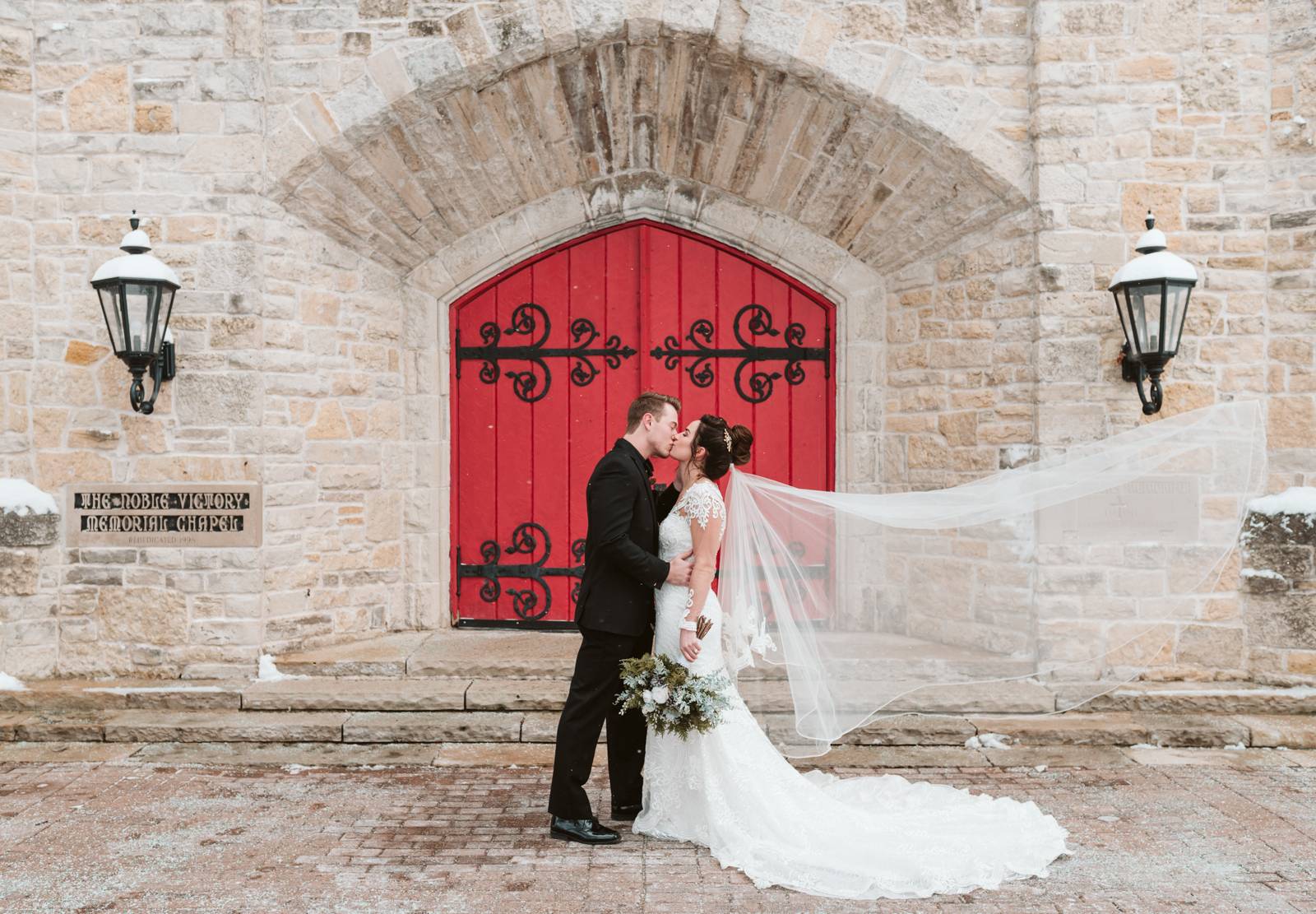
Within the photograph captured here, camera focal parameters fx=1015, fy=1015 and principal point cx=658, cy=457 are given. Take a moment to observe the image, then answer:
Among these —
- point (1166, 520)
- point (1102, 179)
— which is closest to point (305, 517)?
point (1166, 520)

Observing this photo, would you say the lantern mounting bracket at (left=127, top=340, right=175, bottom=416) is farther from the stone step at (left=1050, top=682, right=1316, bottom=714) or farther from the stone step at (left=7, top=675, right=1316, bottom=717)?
the stone step at (left=1050, top=682, right=1316, bottom=714)

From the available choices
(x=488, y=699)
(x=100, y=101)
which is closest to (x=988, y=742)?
(x=488, y=699)

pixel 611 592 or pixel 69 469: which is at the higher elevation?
pixel 69 469

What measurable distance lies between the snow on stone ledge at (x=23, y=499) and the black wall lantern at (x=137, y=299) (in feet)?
2.60

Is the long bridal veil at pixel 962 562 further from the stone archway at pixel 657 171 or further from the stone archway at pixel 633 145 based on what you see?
the stone archway at pixel 633 145

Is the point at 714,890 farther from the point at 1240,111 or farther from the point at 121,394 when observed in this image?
the point at 1240,111

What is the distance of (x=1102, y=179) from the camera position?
5.36m

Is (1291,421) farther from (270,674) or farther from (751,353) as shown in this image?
(270,674)

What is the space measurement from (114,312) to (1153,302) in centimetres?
514

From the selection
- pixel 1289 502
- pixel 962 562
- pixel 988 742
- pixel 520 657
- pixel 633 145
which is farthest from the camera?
pixel 633 145

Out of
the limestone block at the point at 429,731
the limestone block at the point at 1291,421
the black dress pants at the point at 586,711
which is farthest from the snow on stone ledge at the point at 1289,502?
the limestone block at the point at 429,731

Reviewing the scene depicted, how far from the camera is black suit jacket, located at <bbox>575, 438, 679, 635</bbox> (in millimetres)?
3650

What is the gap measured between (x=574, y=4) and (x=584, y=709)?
375 centimetres

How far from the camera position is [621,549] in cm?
364
